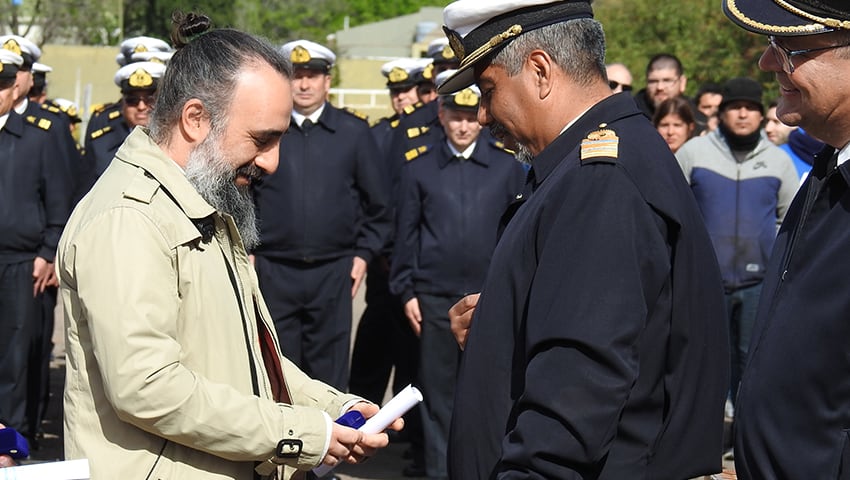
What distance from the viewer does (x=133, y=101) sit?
7.71 meters

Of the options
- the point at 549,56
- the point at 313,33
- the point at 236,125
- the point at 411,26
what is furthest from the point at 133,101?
the point at 411,26

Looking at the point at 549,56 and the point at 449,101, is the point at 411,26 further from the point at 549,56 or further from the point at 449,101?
the point at 549,56

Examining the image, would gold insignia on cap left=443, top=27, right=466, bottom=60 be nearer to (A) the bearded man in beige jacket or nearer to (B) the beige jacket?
(A) the bearded man in beige jacket

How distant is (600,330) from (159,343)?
109 cm

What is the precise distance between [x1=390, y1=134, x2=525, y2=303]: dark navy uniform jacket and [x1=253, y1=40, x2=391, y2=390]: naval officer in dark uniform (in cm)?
39

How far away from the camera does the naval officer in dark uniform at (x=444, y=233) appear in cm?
682

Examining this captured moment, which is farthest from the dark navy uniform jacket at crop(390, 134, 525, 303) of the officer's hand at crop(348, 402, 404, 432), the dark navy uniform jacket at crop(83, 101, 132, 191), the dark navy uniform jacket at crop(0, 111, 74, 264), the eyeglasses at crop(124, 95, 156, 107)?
the officer's hand at crop(348, 402, 404, 432)

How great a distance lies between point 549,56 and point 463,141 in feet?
14.0

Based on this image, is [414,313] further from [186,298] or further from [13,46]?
[186,298]

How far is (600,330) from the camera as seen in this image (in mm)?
2383

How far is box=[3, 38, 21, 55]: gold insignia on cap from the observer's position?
7972mm

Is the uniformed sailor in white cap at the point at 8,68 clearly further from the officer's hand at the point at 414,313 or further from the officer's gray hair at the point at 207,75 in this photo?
the officer's gray hair at the point at 207,75

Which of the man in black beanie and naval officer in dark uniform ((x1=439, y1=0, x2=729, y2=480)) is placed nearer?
naval officer in dark uniform ((x1=439, y1=0, x2=729, y2=480))

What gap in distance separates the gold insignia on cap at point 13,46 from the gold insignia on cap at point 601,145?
241 inches
